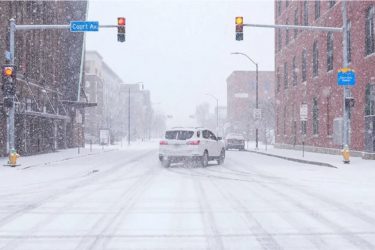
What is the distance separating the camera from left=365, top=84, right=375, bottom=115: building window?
25.4 metres

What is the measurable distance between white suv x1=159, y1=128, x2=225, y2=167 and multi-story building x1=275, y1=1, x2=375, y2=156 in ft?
22.9

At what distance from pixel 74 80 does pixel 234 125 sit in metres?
60.9

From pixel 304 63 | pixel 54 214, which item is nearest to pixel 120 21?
pixel 54 214

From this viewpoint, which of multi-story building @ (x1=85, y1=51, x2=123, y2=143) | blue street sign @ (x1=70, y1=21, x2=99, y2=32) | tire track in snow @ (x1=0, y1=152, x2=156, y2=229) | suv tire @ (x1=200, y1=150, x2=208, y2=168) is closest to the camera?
tire track in snow @ (x1=0, y1=152, x2=156, y2=229)

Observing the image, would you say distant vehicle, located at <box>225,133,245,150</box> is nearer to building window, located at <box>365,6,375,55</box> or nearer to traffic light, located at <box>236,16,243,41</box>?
building window, located at <box>365,6,375,55</box>

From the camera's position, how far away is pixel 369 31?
2619 cm

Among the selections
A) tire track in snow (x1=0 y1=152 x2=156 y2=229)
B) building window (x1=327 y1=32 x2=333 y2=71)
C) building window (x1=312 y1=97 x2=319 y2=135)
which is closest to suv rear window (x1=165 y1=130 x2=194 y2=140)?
tire track in snow (x1=0 y1=152 x2=156 y2=229)

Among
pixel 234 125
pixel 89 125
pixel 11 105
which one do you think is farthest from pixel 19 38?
pixel 234 125

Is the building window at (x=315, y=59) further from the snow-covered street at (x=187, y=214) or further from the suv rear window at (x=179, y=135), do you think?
the snow-covered street at (x=187, y=214)

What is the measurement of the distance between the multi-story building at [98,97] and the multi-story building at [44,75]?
29533 millimetres

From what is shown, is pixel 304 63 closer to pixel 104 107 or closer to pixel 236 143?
pixel 236 143

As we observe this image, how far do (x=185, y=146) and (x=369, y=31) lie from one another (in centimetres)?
1314

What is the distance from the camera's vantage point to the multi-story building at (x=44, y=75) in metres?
28.6

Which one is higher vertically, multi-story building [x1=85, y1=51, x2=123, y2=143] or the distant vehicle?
multi-story building [x1=85, y1=51, x2=123, y2=143]
